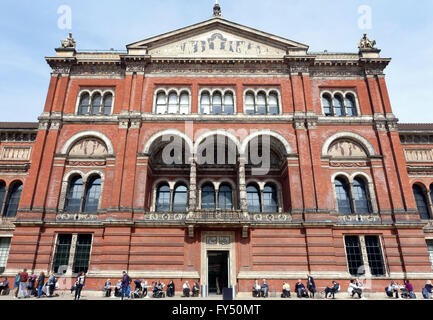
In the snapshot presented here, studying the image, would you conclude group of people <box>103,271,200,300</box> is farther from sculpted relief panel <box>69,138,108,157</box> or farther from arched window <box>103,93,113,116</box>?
arched window <box>103,93,113,116</box>

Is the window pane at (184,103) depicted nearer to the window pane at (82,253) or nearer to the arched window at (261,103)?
the arched window at (261,103)

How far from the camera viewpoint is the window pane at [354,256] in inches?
874

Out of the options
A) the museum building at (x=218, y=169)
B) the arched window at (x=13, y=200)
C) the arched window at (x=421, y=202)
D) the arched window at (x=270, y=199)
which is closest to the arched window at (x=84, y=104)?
the museum building at (x=218, y=169)

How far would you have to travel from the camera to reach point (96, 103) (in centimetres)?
2720

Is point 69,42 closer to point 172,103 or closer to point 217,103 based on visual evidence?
point 172,103

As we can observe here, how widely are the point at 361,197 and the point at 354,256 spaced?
5037 mm

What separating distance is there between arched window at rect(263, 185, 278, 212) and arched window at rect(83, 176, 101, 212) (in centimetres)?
1439

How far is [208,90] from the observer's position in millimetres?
27156

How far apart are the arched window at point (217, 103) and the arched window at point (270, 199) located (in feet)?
27.3

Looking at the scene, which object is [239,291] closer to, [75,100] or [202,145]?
[202,145]

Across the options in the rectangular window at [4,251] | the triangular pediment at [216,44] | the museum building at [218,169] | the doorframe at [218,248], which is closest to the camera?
the doorframe at [218,248]

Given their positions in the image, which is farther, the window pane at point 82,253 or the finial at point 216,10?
the finial at point 216,10

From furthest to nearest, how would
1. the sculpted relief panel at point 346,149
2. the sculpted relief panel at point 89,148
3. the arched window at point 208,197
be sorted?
the arched window at point 208,197
the sculpted relief panel at point 346,149
the sculpted relief panel at point 89,148
